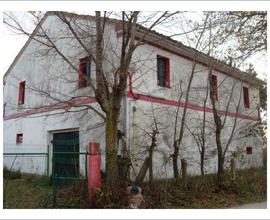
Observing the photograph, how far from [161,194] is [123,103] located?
9.77 ft

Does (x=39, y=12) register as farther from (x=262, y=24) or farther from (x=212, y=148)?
(x=212, y=148)

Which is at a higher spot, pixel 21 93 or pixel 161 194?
pixel 21 93

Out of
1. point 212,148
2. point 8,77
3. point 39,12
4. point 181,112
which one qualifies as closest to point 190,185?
point 181,112

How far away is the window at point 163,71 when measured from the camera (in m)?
11.2

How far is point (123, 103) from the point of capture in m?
9.83

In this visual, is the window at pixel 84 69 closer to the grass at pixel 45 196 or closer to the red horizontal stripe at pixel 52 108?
the red horizontal stripe at pixel 52 108

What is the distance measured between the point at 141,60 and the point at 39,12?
3.59 m

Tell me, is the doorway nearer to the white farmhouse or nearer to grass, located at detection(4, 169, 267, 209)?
the white farmhouse

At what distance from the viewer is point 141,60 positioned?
10.2m

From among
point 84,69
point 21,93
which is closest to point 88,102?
point 84,69

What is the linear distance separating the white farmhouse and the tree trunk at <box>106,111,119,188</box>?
1.42 metres

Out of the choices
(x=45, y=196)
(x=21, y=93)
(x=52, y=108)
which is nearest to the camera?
(x=45, y=196)

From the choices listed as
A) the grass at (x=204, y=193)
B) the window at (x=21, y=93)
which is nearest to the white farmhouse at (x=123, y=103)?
the window at (x=21, y=93)

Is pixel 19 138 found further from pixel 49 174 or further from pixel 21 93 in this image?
pixel 49 174
